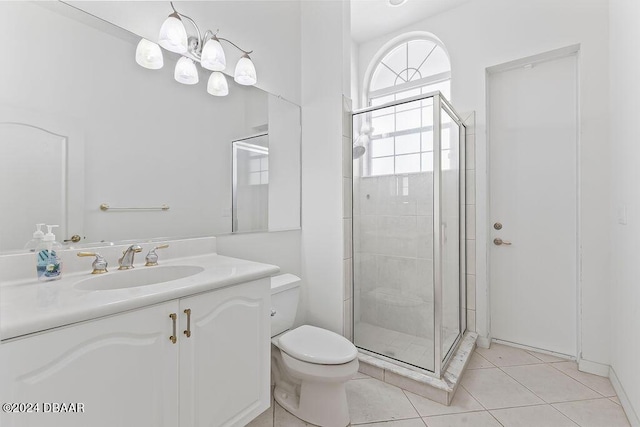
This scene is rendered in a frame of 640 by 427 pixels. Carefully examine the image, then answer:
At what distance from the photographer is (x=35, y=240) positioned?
105 cm

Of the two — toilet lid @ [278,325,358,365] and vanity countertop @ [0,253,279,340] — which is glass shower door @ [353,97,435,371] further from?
vanity countertop @ [0,253,279,340]

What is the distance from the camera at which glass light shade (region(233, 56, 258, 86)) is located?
1679 millimetres

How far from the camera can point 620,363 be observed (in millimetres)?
1662

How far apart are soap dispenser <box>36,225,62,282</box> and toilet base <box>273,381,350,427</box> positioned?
124 centimetres

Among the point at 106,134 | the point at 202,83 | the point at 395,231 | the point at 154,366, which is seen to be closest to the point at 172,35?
the point at 202,83

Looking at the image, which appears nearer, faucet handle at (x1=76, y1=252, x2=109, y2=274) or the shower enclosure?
faucet handle at (x1=76, y1=252, x2=109, y2=274)

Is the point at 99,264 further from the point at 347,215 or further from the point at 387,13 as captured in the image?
the point at 387,13

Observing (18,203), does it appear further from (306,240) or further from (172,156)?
(306,240)

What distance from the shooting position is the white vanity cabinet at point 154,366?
0.70 meters

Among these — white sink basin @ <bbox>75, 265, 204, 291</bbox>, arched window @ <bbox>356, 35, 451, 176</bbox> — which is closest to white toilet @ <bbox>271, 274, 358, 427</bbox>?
white sink basin @ <bbox>75, 265, 204, 291</bbox>

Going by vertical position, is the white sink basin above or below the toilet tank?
above

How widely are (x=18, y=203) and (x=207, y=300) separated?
2.51 ft

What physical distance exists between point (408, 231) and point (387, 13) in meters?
2.04

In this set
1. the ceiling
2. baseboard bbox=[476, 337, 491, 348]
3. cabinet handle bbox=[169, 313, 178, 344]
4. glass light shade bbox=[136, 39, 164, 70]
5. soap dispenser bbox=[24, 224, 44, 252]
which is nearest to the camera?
cabinet handle bbox=[169, 313, 178, 344]
